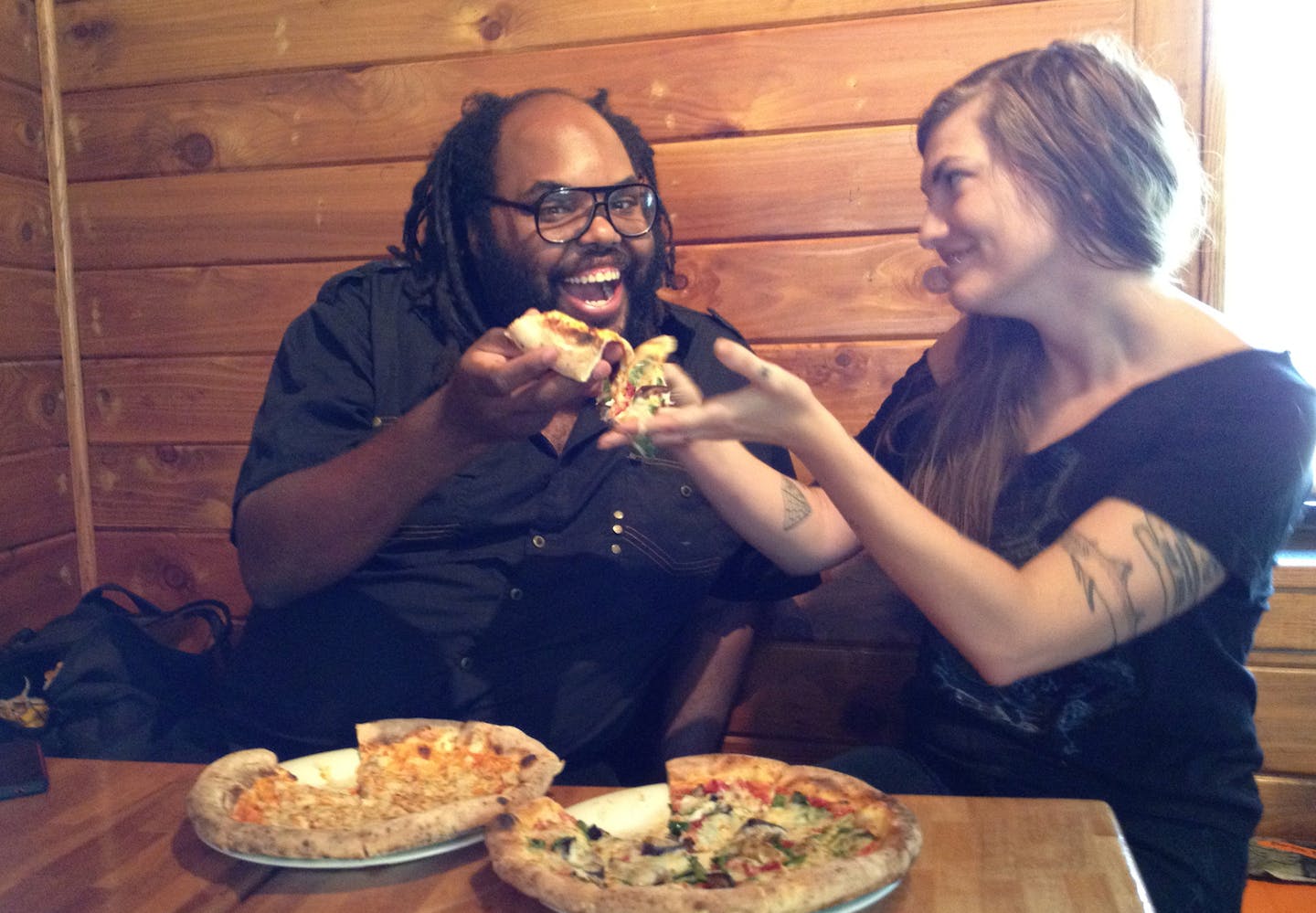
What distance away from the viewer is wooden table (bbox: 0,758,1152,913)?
3.41 feet

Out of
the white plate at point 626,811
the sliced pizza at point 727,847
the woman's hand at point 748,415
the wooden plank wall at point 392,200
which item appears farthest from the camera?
the wooden plank wall at point 392,200

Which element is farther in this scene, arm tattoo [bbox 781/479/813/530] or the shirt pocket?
the shirt pocket

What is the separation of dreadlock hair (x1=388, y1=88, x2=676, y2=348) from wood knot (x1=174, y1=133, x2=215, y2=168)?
25.1 inches

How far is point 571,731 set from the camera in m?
1.91

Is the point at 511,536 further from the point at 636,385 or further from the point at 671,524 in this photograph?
the point at 636,385

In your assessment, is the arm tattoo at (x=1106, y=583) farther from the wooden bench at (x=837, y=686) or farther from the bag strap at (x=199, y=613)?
the bag strap at (x=199, y=613)

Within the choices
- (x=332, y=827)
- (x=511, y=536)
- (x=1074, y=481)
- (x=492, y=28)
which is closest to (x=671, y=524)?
(x=511, y=536)

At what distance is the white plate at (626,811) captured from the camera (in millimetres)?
1199

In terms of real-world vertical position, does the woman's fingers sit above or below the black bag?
above

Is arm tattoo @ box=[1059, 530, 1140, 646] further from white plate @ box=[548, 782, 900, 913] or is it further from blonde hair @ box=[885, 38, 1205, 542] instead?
white plate @ box=[548, 782, 900, 913]

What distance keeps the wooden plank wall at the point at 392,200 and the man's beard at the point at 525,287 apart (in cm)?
27

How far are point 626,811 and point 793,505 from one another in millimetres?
647

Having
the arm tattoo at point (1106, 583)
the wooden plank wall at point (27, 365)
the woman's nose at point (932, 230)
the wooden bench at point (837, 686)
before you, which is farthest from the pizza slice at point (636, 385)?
the wooden plank wall at point (27, 365)

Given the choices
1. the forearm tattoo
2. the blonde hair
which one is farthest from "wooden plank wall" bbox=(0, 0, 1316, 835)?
the forearm tattoo
